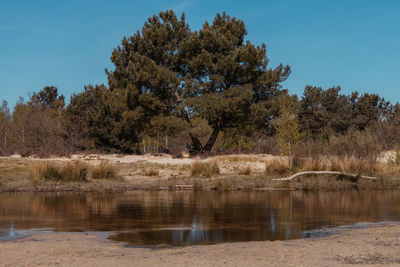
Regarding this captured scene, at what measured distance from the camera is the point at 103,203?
13.5 meters

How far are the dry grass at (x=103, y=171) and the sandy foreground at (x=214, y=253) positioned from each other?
39.2 feet

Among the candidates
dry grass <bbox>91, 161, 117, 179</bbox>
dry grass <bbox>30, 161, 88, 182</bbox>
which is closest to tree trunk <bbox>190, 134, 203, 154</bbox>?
dry grass <bbox>91, 161, 117, 179</bbox>

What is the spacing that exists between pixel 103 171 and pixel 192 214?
379 inches

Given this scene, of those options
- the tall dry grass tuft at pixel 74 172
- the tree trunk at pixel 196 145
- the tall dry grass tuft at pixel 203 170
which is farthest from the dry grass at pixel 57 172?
the tree trunk at pixel 196 145

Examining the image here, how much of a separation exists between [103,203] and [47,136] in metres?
36.5

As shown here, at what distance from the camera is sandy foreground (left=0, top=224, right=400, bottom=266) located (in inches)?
240

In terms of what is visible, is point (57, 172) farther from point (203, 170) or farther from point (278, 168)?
point (278, 168)

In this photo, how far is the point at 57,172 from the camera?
18.9 meters

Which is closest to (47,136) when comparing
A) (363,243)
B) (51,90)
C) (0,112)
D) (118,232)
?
(0,112)

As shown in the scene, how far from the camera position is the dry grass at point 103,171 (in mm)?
19984

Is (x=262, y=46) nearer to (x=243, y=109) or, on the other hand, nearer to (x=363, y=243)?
(x=243, y=109)

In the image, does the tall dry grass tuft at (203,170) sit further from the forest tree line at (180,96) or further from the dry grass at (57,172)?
the forest tree line at (180,96)

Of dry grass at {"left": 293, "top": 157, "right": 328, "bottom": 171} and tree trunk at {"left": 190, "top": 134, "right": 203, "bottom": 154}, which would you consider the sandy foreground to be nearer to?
dry grass at {"left": 293, "top": 157, "right": 328, "bottom": 171}

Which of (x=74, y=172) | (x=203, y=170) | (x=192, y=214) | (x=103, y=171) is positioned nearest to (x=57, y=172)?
(x=74, y=172)
